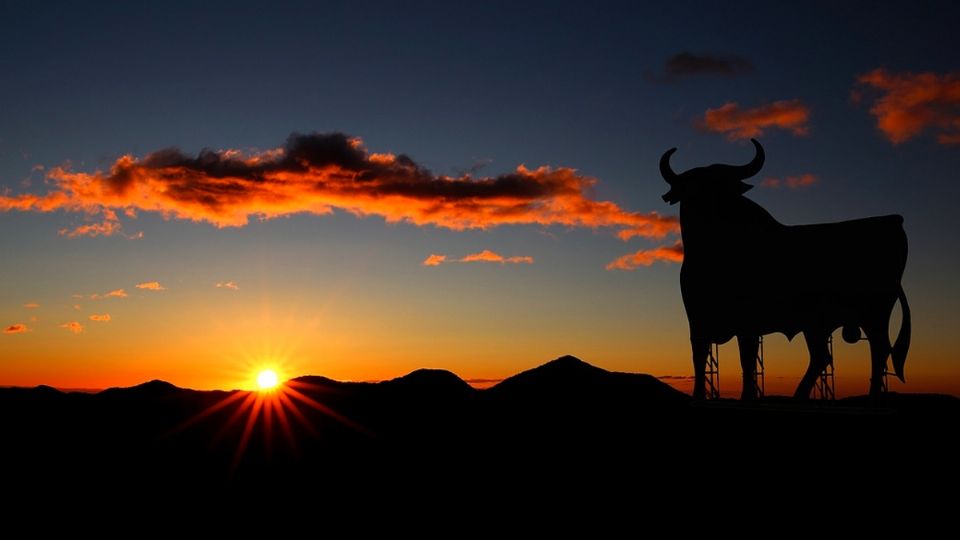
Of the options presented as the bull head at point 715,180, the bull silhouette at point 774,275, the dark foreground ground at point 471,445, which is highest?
the bull head at point 715,180

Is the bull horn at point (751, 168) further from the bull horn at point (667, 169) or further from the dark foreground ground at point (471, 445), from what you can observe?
the dark foreground ground at point (471, 445)

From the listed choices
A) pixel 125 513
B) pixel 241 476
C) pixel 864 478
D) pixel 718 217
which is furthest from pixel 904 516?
pixel 125 513

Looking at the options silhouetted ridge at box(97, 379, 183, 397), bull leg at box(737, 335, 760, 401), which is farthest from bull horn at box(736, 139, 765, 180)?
silhouetted ridge at box(97, 379, 183, 397)

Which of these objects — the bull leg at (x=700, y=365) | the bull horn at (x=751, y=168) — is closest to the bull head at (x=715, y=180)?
the bull horn at (x=751, y=168)

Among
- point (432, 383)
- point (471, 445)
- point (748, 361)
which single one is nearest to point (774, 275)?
point (748, 361)

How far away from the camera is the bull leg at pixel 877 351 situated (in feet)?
60.7

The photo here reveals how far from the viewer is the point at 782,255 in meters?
18.9

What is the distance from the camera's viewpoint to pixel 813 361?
64.1ft

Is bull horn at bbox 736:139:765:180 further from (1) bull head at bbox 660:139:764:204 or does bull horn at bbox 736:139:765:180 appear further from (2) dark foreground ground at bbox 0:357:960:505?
(2) dark foreground ground at bbox 0:357:960:505

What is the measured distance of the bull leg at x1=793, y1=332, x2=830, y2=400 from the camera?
762 inches

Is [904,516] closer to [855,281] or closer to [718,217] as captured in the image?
[855,281]

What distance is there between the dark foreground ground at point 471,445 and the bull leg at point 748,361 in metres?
0.37

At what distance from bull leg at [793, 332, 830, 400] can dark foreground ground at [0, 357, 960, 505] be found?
0.46m

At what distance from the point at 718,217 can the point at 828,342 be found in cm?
359
